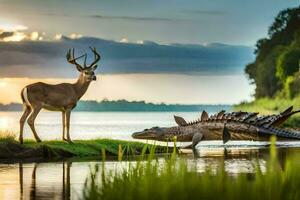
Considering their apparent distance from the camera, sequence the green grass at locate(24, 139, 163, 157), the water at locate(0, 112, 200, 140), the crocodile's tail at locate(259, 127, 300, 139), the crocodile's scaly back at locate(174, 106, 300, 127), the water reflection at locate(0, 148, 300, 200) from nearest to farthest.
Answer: the water reflection at locate(0, 148, 300, 200)
the green grass at locate(24, 139, 163, 157)
the crocodile's tail at locate(259, 127, 300, 139)
the crocodile's scaly back at locate(174, 106, 300, 127)
the water at locate(0, 112, 200, 140)

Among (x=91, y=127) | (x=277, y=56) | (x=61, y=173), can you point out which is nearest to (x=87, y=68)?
(x=61, y=173)

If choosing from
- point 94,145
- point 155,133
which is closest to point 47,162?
point 94,145

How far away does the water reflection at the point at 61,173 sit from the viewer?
17.6 meters

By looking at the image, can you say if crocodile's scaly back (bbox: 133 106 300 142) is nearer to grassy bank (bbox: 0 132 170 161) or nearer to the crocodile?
the crocodile

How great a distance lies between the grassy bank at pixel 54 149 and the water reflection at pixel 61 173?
168cm

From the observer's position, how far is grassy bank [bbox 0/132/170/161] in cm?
2655

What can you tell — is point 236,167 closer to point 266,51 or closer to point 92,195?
point 92,195

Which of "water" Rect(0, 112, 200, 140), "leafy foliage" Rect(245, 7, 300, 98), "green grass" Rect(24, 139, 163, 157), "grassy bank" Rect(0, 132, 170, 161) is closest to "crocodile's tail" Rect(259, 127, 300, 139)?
"grassy bank" Rect(0, 132, 170, 161)

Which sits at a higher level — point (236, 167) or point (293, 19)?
point (293, 19)

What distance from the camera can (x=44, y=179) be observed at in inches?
804

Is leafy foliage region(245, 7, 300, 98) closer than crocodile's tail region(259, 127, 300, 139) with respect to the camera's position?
No

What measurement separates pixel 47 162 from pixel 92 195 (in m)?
11.8

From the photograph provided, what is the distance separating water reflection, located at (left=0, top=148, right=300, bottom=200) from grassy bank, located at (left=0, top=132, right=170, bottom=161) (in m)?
1.68

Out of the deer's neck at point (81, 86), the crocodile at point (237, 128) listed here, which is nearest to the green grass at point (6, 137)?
the deer's neck at point (81, 86)
